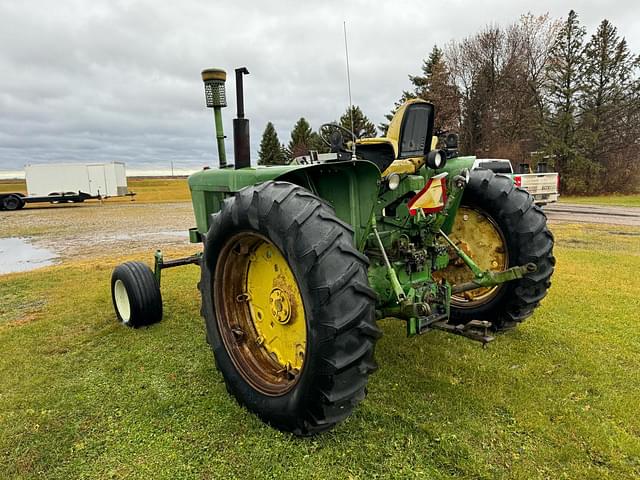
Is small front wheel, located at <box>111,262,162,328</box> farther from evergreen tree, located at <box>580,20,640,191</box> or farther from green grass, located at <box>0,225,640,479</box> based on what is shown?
evergreen tree, located at <box>580,20,640,191</box>

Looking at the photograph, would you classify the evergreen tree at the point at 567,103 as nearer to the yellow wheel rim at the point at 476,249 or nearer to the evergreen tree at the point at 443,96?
the evergreen tree at the point at 443,96

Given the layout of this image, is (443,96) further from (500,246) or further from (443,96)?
(500,246)

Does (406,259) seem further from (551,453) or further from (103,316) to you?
(103,316)

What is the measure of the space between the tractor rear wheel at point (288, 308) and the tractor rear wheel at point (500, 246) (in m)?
1.80

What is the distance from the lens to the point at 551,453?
226 centimetres

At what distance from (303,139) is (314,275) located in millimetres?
49360

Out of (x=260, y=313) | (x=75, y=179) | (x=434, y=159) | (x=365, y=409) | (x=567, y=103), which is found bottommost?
(x=365, y=409)

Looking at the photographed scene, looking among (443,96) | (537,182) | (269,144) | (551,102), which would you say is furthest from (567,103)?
(269,144)

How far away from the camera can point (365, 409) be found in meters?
2.66

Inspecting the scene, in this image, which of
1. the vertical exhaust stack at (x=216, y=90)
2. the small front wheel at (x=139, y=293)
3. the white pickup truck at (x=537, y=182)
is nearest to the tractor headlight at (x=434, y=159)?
the vertical exhaust stack at (x=216, y=90)

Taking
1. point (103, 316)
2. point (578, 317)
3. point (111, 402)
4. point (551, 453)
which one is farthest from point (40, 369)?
point (578, 317)

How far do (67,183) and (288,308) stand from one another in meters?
26.2

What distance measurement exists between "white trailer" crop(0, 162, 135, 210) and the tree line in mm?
10900

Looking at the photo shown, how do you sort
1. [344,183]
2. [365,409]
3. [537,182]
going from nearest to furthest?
[365,409] < [344,183] < [537,182]
